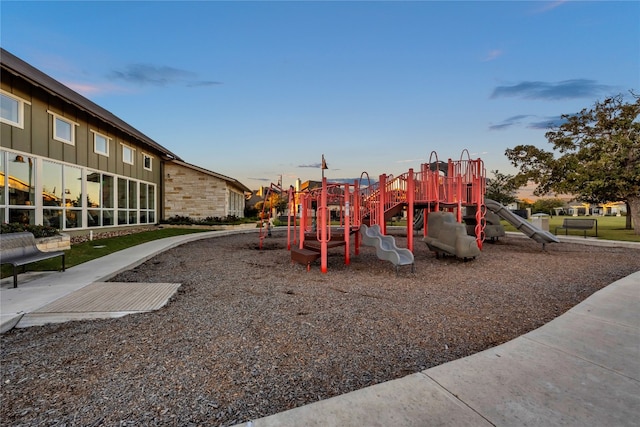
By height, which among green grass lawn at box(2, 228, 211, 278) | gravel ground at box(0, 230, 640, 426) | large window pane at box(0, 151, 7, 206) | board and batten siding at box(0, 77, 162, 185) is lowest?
gravel ground at box(0, 230, 640, 426)

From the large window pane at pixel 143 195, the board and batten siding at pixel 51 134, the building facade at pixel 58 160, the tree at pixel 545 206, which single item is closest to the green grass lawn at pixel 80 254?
the building facade at pixel 58 160

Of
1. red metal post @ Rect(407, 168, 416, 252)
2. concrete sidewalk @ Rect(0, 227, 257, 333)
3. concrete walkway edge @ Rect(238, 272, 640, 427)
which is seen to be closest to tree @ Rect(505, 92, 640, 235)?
red metal post @ Rect(407, 168, 416, 252)

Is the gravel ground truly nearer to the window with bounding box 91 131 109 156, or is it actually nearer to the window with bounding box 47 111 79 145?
the window with bounding box 47 111 79 145

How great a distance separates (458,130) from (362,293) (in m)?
15.2

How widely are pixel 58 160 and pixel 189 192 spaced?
33.7 ft

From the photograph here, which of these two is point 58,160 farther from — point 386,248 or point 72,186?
point 386,248

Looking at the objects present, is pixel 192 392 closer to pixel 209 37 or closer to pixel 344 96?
pixel 209 37

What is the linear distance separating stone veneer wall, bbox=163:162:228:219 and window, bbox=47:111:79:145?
927 cm

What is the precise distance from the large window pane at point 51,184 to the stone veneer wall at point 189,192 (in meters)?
10.1

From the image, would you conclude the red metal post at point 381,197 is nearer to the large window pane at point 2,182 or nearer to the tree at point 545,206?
the large window pane at point 2,182

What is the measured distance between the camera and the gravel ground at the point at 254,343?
2443 mm

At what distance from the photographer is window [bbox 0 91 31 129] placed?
29.9ft

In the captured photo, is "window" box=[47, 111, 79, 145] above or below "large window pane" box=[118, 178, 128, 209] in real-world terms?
above

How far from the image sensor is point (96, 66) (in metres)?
13.8
